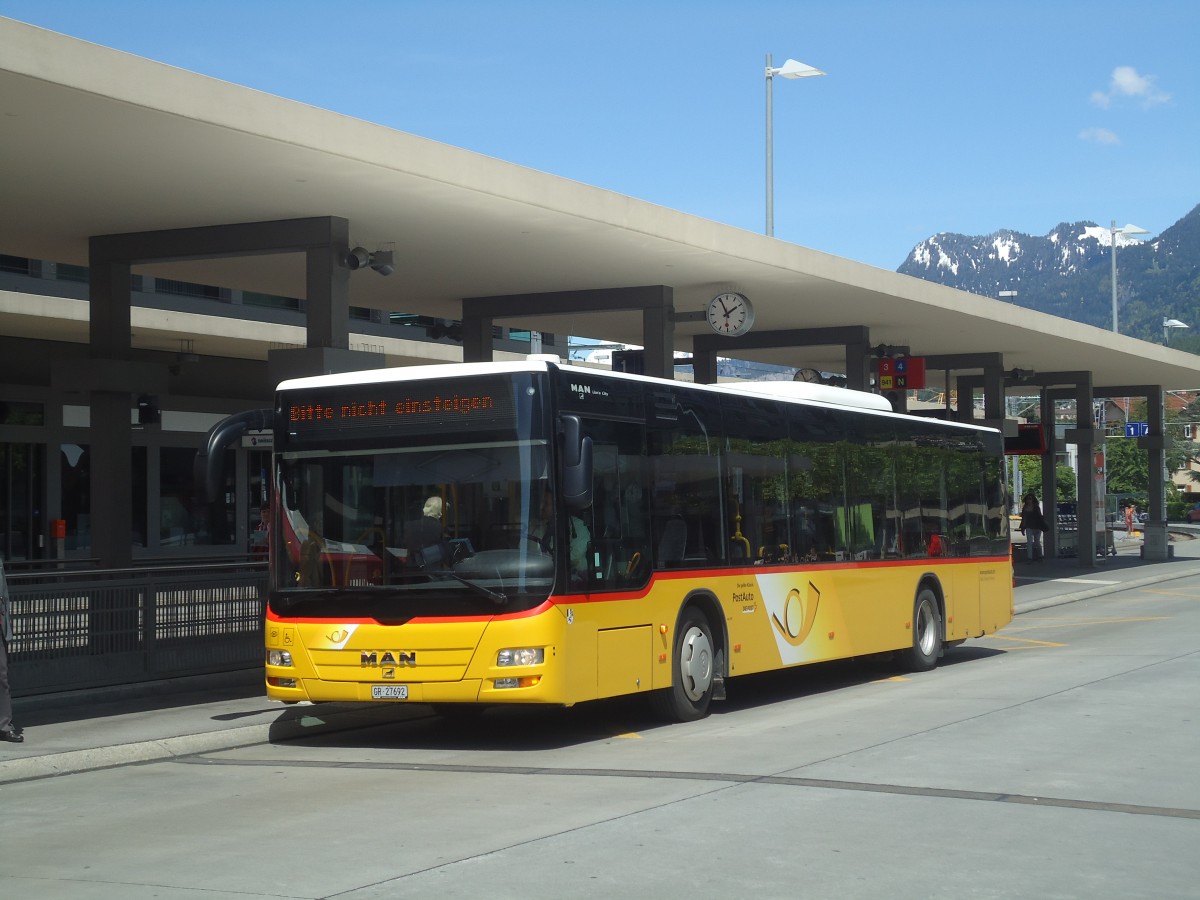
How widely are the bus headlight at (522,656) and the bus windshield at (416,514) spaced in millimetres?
332

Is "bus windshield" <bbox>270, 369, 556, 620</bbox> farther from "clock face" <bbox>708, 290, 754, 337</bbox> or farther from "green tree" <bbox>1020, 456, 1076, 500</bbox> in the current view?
"green tree" <bbox>1020, 456, 1076, 500</bbox>

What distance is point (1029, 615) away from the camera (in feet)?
89.6

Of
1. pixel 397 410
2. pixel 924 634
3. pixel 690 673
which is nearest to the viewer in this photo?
pixel 397 410

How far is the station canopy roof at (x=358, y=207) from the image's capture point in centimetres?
1264

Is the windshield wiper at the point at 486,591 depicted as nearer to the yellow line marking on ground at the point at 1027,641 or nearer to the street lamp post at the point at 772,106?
the yellow line marking on ground at the point at 1027,641

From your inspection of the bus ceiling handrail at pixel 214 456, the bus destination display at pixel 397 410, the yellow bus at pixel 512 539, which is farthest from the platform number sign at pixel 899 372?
the bus ceiling handrail at pixel 214 456

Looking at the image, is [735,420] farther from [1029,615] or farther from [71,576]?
[1029,615]

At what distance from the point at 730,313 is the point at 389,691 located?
12968mm

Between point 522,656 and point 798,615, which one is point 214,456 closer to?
point 522,656

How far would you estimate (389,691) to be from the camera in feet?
38.2

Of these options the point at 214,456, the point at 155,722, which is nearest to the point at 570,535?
the point at 214,456

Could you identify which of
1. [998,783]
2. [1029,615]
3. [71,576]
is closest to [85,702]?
[71,576]

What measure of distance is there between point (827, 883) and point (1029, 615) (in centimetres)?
2160

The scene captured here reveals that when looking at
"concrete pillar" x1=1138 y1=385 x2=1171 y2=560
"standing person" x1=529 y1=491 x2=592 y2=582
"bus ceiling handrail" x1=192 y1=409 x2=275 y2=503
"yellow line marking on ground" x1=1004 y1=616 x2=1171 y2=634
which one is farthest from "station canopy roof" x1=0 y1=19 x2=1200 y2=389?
"concrete pillar" x1=1138 y1=385 x2=1171 y2=560
